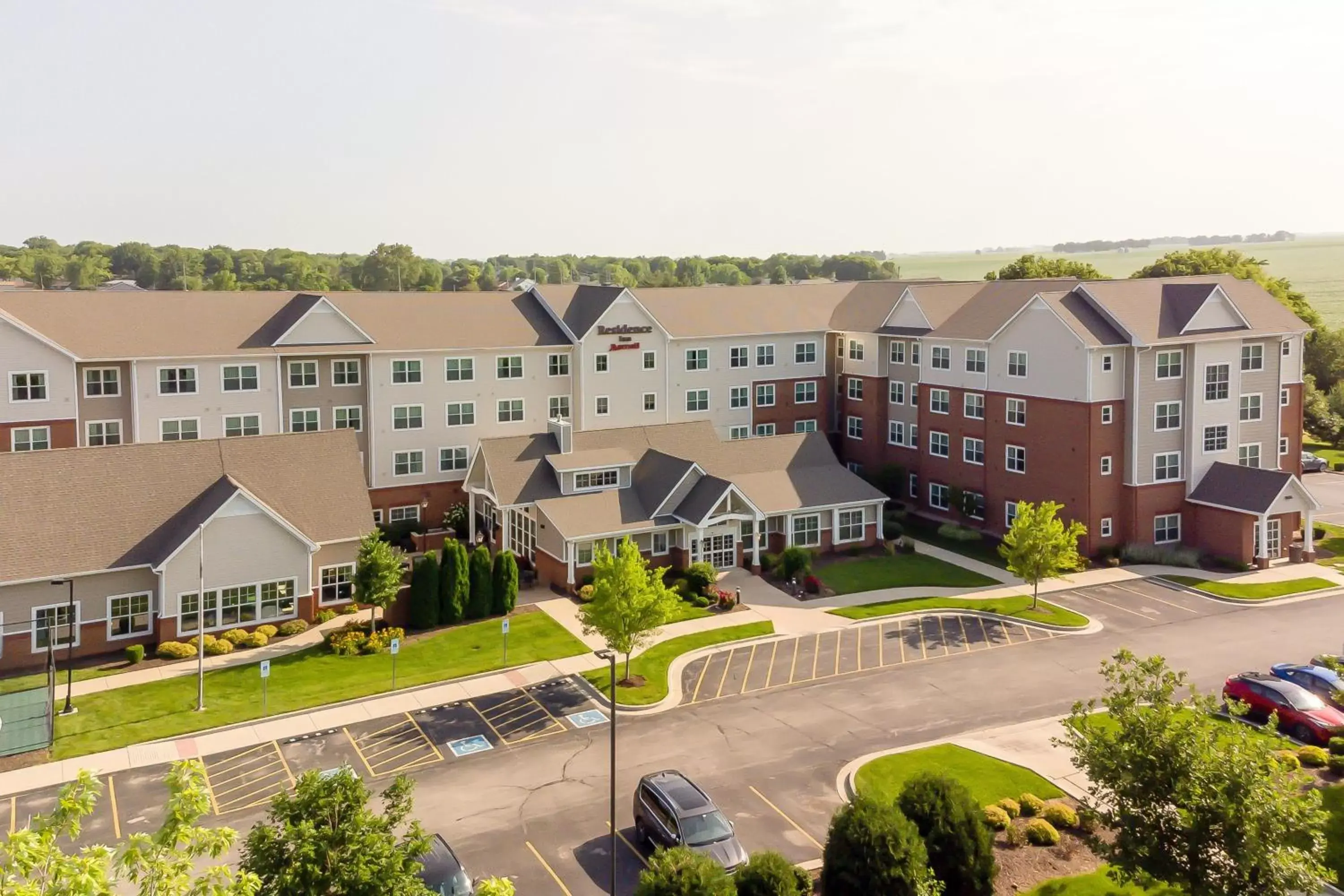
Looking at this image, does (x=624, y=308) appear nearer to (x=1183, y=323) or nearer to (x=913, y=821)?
(x=1183, y=323)

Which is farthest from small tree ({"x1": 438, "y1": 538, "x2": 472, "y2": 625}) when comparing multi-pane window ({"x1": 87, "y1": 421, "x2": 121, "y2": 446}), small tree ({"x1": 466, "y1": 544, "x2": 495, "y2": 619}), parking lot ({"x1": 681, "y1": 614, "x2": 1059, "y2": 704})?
multi-pane window ({"x1": 87, "y1": 421, "x2": 121, "y2": 446})

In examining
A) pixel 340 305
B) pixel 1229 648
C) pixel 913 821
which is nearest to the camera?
pixel 913 821

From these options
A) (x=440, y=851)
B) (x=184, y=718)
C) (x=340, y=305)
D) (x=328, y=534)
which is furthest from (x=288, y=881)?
(x=340, y=305)

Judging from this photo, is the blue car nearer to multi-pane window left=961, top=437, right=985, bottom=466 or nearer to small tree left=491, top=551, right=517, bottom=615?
multi-pane window left=961, top=437, right=985, bottom=466

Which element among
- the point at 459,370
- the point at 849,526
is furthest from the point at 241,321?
the point at 849,526

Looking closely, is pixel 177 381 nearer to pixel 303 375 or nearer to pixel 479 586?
pixel 303 375

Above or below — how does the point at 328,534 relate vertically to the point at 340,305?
below
